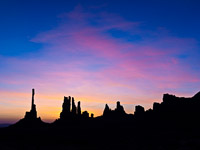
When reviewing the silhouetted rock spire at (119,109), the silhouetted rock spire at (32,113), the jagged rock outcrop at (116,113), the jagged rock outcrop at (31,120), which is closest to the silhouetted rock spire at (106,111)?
the jagged rock outcrop at (116,113)

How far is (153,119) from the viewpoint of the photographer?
2096 inches

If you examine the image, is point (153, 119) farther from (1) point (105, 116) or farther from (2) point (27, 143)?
(2) point (27, 143)

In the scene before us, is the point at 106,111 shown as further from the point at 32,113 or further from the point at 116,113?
the point at 32,113

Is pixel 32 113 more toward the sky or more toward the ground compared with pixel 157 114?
more toward the sky

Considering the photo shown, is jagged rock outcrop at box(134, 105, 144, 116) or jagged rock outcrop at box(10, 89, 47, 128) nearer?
jagged rock outcrop at box(10, 89, 47, 128)

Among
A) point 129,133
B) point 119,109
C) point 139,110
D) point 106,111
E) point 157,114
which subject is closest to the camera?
point 129,133

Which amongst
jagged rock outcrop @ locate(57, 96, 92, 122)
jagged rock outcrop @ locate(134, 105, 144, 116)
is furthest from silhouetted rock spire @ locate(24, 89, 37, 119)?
jagged rock outcrop @ locate(134, 105, 144, 116)

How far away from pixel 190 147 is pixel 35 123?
44241 millimetres

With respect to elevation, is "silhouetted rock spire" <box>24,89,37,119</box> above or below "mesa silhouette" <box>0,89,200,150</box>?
above

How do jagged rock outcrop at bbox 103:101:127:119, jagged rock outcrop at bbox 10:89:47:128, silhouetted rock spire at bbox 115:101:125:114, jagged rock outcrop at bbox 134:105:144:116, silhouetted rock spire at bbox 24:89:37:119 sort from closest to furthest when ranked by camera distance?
jagged rock outcrop at bbox 10:89:47:128 < silhouetted rock spire at bbox 24:89:37:119 < jagged rock outcrop at bbox 134:105:144:116 < jagged rock outcrop at bbox 103:101:127:119 < silhouetted rock spire at bbox 115:101:125:114

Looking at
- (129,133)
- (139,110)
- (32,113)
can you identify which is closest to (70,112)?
(32,113)

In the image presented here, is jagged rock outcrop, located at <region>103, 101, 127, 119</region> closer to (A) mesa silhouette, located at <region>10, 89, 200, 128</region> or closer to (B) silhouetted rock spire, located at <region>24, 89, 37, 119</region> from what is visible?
(A) mesa silhouette, located at <region>10, 89, 200, 128</region>

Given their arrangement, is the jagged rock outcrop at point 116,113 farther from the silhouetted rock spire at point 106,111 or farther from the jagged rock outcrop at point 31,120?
the jagged rock outcrop at point 31,120

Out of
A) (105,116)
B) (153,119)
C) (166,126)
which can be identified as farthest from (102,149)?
(105,116)
